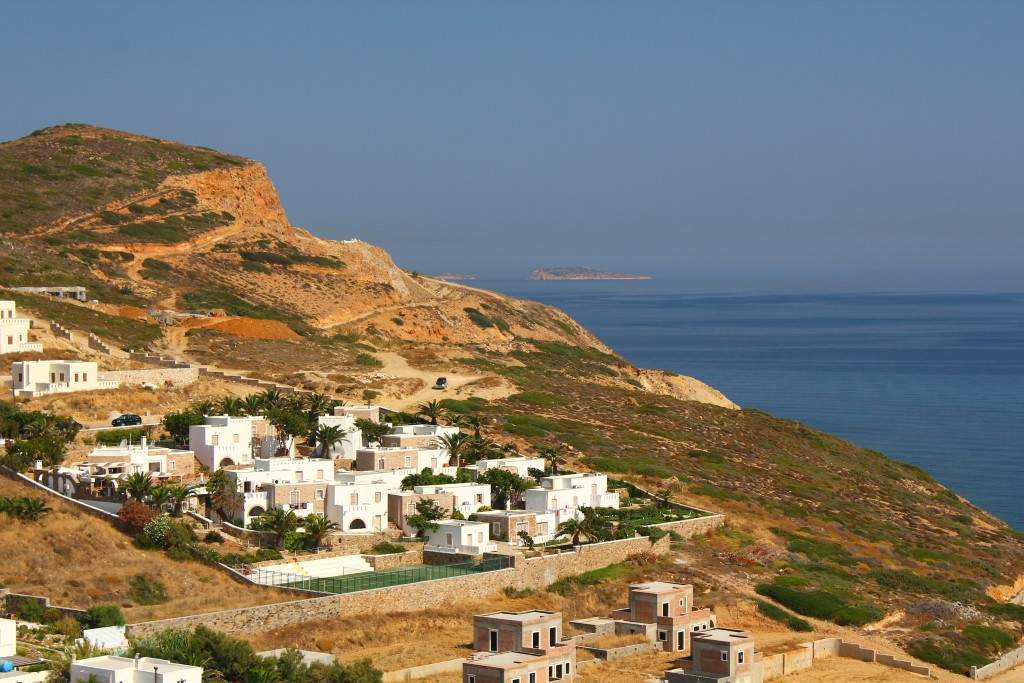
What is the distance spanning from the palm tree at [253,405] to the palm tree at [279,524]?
10.2 m

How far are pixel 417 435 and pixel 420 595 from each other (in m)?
14.5

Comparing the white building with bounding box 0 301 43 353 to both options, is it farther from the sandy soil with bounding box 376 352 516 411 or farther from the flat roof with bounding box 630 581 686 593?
the flat roof with bounding box 630 581 686 593

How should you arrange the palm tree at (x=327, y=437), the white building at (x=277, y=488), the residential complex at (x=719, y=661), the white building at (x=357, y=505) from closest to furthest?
1. the residential complex at (x=719, y=661)
2. the white building at (x=277, y=488)
3. the white building at (x=357, y=505)
4. the palm tree at (x=327, y=437)

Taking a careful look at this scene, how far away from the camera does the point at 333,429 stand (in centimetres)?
5241

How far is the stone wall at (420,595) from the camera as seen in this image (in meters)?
35.6

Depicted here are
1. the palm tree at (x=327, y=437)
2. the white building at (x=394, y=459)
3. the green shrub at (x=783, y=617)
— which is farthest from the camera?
the palm tree at (x=327, y=437)

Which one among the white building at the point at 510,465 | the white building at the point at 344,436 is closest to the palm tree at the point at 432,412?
the white building at the point at 344,436

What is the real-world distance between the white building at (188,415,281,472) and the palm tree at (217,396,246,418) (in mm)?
1435

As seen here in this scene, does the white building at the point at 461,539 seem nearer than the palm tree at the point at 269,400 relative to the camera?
Yes

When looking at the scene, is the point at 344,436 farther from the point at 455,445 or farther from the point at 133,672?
the point at 133,672

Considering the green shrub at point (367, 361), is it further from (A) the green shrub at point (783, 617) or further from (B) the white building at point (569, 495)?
(A) the green shrub at point (783, 617)

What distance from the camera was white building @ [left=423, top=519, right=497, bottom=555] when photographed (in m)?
44.5

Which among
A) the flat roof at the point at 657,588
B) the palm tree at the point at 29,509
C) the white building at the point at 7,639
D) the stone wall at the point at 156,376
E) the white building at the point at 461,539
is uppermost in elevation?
the stone wall at the point at 156,376

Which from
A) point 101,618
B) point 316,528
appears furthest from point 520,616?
point 101,618
